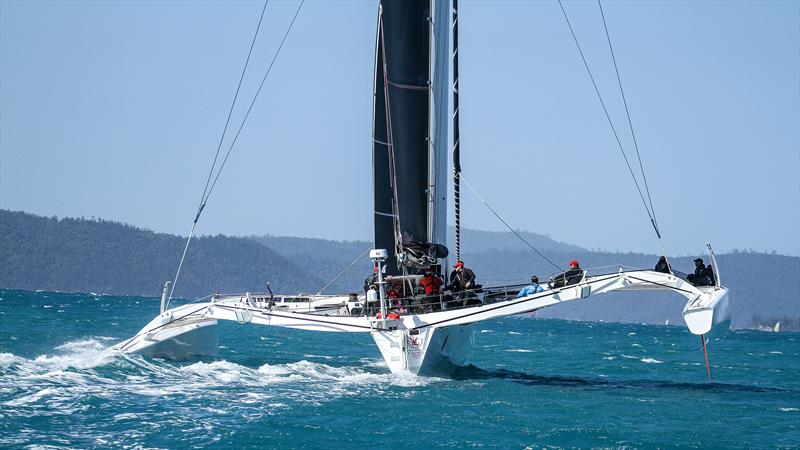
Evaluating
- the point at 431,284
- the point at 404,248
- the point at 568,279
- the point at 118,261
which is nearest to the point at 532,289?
the point at 568,279

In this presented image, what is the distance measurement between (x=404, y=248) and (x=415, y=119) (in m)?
2.61

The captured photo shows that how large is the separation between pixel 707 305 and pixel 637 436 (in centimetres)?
305

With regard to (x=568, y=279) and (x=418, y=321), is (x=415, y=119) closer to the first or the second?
(x=418, y=321)

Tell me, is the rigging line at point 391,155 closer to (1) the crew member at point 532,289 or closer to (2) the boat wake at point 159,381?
(2) the boat wake at point 159,381

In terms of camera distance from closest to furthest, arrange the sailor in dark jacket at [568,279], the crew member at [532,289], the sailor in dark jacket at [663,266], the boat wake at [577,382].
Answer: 1. the sailor in dark jacket at [663,266]
2. the sailor in dark jacket at [568,279]
3. the crew member at [532,289]
4. the boat wake at [577,382]

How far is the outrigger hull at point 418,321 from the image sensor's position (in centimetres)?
1973

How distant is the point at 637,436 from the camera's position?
16.8 meters

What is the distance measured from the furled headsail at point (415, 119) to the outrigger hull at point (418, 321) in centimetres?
209

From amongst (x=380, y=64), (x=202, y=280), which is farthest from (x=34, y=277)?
(x=380, y=64)

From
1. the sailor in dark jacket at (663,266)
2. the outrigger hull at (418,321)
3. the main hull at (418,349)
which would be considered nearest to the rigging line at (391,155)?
the outrigger hull at (418,321)

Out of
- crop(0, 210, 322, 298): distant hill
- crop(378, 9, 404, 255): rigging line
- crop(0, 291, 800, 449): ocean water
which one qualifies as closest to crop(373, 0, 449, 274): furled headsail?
crop(378, 9, 404, 255): rigging line

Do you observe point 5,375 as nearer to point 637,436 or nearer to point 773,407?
point 637,436

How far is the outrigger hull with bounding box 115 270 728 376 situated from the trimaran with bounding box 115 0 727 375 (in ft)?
0.08

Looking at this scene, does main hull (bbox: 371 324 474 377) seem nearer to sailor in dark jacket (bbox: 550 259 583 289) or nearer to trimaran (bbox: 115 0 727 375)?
trimaran (bbox: 115 0 727 375)
